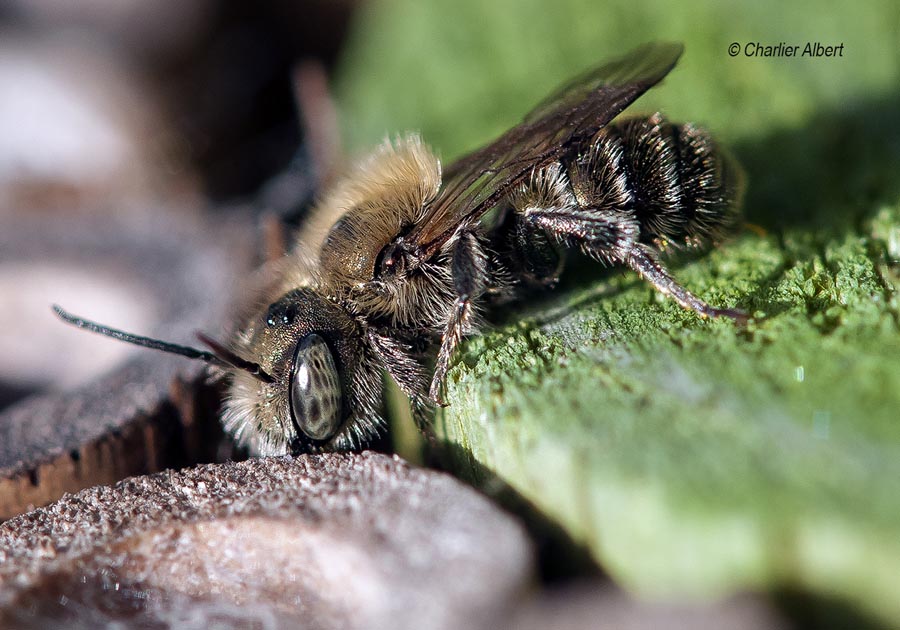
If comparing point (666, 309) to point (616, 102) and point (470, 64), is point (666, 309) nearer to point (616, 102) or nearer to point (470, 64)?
point (616, 102)

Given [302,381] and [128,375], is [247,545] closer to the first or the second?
[302,381]

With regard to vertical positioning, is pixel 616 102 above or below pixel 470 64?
below

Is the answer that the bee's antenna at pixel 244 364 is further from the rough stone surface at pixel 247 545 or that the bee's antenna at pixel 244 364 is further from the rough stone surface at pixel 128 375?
the rough stone surface at pixel 247 545

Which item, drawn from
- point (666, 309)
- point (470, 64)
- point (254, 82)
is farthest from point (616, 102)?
point (254, 82)

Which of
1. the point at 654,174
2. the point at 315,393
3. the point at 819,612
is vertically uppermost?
the point at 654,174

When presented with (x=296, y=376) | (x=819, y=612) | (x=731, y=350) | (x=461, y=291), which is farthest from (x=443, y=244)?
(x=819, y=612)

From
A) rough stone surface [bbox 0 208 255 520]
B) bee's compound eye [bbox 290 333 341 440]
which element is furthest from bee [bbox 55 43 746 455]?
rough stone surface [bbox 0 208 255 520]
